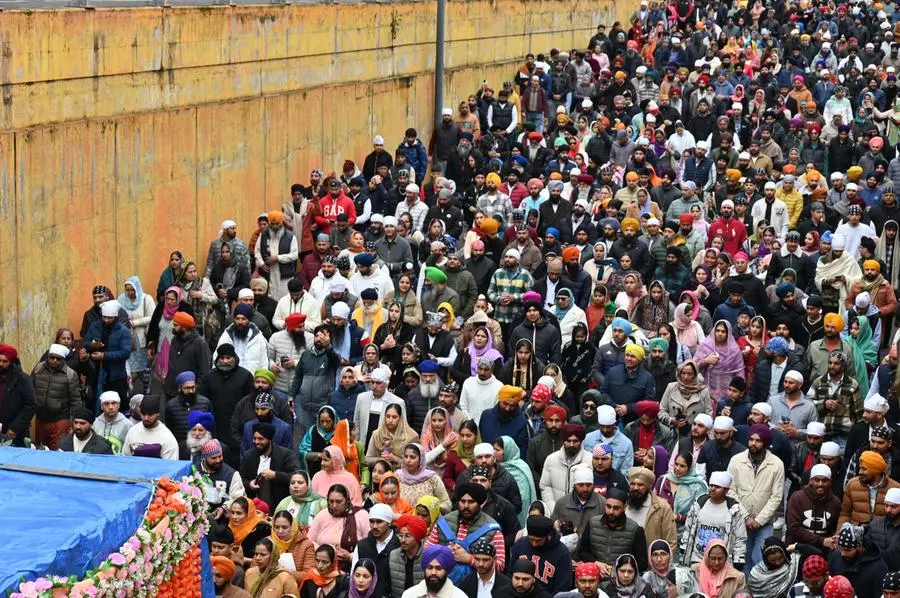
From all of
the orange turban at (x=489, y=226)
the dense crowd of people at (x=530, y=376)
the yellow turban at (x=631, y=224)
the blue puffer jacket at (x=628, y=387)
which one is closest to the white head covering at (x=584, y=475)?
the dense crowd of people at (x=530, y=376)

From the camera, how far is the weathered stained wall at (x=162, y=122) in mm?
18156

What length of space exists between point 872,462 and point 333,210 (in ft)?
29.0

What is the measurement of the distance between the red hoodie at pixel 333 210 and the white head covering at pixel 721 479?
8.41 metres

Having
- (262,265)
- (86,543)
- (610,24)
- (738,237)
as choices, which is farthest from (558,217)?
(610,24)

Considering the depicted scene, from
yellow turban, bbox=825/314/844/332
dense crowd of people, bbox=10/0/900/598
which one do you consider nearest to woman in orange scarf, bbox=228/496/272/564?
dense crowd of people, bbox=10/0/900/598

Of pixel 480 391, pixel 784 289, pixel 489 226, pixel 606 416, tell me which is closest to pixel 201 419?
pixel 480 391

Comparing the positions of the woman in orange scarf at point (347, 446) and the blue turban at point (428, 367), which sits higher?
the blue turban at point (428, 367)

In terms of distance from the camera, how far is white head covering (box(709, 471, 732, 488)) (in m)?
14.6

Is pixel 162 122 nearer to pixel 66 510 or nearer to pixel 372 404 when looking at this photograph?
pixel 372 404

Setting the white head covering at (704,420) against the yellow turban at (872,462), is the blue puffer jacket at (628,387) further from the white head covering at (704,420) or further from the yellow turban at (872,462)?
the yellow turban at (872,462)

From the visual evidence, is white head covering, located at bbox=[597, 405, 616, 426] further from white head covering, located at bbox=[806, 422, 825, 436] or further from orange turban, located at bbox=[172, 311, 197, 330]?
orange turban, located at bbox=[172, 311, 197, 330]

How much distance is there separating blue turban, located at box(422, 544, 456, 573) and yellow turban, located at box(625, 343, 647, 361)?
15.7 feet

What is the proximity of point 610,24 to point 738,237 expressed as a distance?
1623cm

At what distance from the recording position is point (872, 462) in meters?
15.1
